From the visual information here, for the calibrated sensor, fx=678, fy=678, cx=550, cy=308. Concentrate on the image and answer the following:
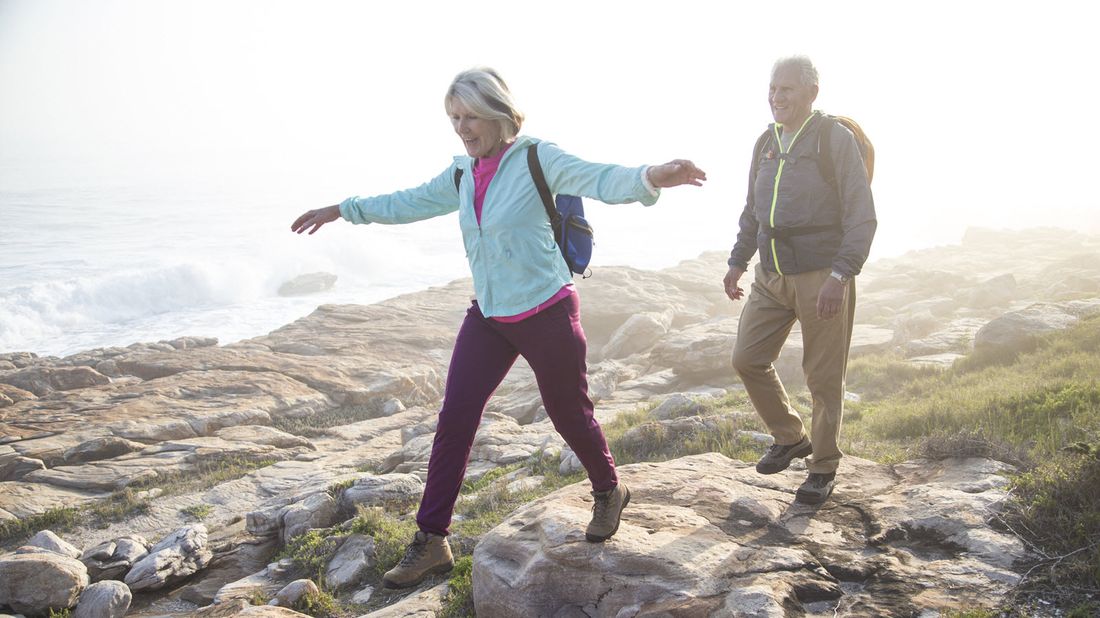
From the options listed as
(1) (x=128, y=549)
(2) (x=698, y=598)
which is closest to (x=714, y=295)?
(1) (x=128, y=549)

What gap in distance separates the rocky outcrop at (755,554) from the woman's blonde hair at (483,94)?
2144 millimetres

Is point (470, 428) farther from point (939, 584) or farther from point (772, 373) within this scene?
point (939, 584)

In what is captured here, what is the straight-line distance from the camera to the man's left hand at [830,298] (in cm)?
370

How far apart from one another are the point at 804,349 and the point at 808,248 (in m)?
0.61

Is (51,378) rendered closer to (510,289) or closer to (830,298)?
(510,289)

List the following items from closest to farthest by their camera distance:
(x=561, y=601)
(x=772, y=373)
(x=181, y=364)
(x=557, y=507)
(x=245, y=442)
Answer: (x=561, y=601)
(x=557, y=507)
(x=772, y=373)
(x=245, y=442)
(x=181, y=364)

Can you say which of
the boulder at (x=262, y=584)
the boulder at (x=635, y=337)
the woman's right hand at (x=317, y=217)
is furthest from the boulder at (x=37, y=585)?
the boulder at (x=635, y=337)

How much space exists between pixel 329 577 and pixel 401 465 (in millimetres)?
3797

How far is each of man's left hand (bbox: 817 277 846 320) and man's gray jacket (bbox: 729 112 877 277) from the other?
0.25 feet

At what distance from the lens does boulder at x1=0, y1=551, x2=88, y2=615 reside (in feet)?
18.9

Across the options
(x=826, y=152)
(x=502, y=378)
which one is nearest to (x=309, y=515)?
(x=502, y=378)

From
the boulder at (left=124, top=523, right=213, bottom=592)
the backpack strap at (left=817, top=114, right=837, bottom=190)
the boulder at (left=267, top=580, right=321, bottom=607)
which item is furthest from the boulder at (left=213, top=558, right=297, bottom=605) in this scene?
the backpack strap at (left=817, top=114, right=837, bottom=190)

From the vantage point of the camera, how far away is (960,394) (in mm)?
7312

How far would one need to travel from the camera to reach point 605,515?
11.4 ft
